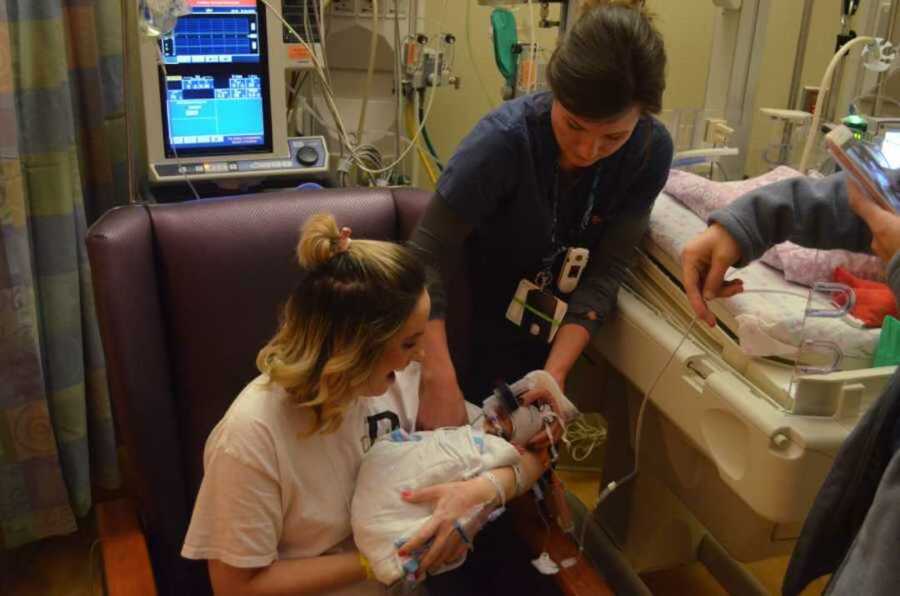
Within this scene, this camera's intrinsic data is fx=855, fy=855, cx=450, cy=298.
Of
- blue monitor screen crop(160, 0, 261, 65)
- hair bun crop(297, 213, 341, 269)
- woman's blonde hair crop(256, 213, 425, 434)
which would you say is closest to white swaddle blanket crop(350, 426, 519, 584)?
woman's blonde hair crop(256, 213, 425, 434)

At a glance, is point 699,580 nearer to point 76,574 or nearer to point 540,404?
point 540,404

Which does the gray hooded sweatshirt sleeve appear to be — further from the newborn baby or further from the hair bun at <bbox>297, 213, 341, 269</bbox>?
the hair bun at <bbox>297, 213, 341, 269</bbox>

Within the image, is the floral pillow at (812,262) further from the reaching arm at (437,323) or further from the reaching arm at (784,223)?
the reaching arm at (437,323)

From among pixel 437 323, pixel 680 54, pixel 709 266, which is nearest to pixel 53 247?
pixel 437 323

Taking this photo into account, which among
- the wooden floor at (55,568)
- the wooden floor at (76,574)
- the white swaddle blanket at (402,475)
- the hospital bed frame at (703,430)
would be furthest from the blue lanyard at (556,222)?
the wooden floor at (55,568)

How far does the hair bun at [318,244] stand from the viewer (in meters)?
1.11

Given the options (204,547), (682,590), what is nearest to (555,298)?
(204,547)

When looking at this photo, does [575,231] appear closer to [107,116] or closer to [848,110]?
[848,110]

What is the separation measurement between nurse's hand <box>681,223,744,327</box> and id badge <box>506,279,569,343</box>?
14.2 inches

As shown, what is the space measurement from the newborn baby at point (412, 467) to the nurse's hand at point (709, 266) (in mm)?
308

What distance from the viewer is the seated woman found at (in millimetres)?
1097

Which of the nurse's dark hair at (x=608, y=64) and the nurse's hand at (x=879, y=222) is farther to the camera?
the nurse's dark hair at (x=608, y=64)

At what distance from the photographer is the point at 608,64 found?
128 centimetres

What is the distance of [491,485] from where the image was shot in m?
1.23
